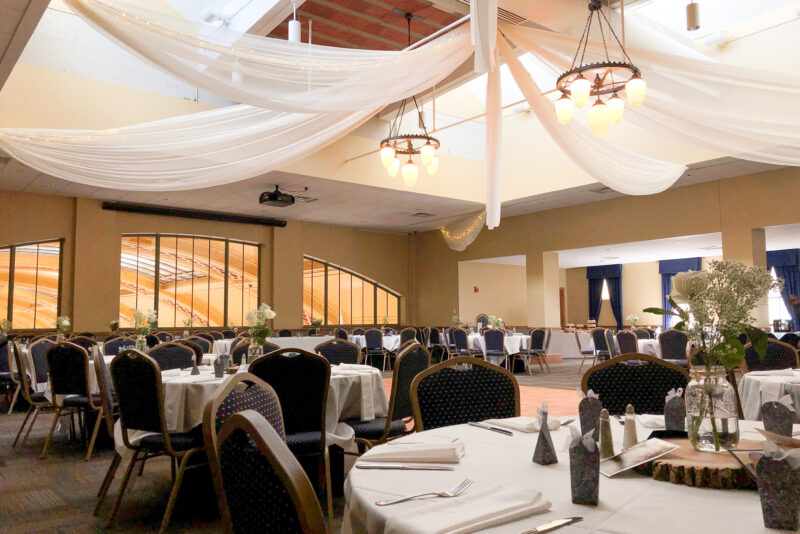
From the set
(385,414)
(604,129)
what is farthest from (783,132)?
(385,414)

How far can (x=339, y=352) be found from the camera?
17.6 ft

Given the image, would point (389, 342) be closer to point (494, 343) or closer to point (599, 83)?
point (494, 343)

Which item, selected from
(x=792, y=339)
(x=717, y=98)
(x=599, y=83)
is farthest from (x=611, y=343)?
(x=717, y=98)

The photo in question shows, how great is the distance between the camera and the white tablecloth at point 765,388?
3.46 m

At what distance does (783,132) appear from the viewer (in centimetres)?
442

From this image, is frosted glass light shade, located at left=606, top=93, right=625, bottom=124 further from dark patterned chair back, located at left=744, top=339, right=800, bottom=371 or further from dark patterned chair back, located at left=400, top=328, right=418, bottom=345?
dark patterned chair back, located at left=400, top=328, right=418, bottom=345

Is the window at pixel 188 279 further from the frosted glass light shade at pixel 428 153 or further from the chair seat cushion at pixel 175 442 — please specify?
the chair seat cushion at pixel 175 442

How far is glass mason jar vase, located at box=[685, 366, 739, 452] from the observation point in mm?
1602

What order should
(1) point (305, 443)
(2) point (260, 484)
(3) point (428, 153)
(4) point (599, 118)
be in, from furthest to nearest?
1. (3) point (428, 153)
2. (4) point (599, 118)
3. (1) point (305, 443)
4. (2) point (260, 484)

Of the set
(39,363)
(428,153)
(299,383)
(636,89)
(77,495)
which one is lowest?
(77,495)

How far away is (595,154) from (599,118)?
717mm

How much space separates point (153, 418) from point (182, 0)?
617 centimetres

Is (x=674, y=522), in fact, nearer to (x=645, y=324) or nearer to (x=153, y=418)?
(x=153, y=418)

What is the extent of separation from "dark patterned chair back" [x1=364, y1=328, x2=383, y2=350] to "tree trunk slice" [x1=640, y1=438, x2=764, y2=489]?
10994 millimetres
